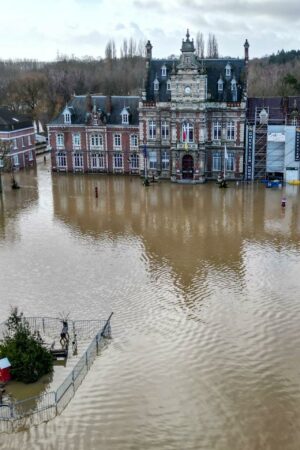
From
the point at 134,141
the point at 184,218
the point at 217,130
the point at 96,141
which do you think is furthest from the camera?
the point at 96,141

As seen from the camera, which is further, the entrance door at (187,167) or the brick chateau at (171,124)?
the entrance door at (187,167)

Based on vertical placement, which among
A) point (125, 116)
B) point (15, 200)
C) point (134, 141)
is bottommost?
point (15, 200)

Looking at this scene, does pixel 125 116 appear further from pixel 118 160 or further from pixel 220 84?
pixel 220 84

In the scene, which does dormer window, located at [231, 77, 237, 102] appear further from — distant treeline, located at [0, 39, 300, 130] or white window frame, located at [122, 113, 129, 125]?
distant treeline, located at [0, 39, 300, 130]

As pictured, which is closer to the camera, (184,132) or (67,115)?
(184,132)

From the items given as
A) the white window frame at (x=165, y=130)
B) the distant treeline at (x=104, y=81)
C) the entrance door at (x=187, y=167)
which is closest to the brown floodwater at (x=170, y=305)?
the entrance door at (x=187, y=167)

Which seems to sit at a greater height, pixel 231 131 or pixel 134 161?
pixel 231 131

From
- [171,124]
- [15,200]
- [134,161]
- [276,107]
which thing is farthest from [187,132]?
[15,200]

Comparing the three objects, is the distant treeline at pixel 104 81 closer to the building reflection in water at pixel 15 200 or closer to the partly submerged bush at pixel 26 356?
the building reflection in water at pixel 15 200
